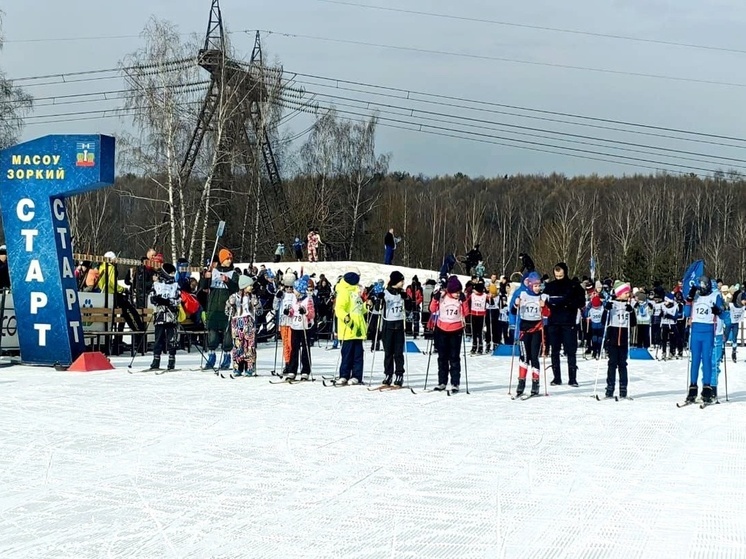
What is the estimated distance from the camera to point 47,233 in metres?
16.6

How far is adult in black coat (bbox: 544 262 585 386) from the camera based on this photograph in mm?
15016

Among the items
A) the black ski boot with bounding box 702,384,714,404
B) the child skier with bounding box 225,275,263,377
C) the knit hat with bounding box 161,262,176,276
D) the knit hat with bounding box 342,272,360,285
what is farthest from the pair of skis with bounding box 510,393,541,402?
the knit hat with bounding box 161,262,176,276

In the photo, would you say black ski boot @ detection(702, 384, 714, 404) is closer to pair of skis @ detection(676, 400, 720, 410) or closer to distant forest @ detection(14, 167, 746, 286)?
pair of skis @ detection(676, 400, 720, 410)

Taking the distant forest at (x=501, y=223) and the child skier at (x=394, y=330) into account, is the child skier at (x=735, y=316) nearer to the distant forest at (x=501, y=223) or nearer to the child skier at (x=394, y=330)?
the child skier at (x=394, y=330)

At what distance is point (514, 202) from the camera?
318 ft

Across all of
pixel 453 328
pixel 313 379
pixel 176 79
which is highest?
pixel 176 79

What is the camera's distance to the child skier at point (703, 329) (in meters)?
12.9

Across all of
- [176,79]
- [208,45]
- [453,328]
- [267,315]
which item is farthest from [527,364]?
[208,45]

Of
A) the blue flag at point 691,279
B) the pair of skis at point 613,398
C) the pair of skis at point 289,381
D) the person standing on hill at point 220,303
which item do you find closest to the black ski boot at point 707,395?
the blue flag at point 691,279

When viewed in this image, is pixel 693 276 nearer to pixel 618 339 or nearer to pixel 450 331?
pixel 618 339

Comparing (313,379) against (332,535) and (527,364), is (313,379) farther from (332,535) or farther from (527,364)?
(332,535)

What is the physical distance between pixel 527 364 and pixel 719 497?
6.53m

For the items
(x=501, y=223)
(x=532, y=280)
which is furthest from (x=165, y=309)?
(x=501, y=223)

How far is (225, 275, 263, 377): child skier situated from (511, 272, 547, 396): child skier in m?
4.53
